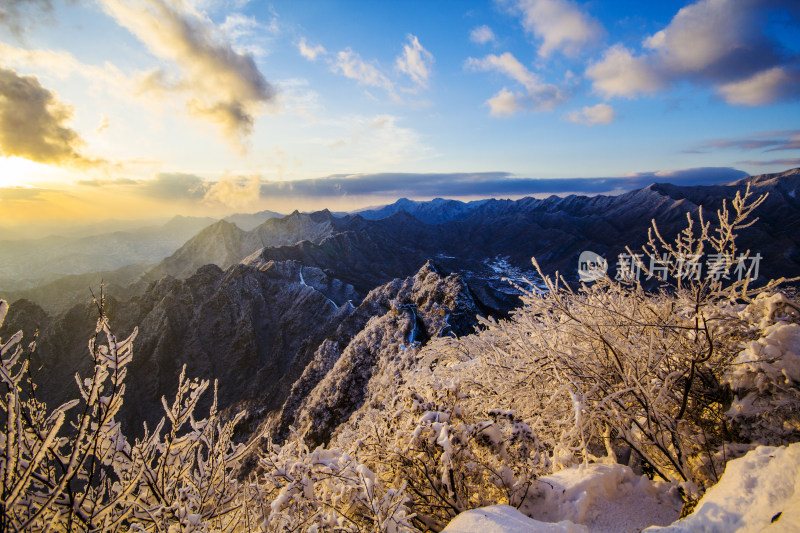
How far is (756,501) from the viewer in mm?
2199

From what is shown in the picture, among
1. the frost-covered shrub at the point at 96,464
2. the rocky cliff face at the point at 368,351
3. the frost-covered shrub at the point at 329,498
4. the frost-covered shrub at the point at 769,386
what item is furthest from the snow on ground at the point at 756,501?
the rocky cliff face at the point at 368,351

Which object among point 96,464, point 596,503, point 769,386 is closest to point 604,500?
point 596,503

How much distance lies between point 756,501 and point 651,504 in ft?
3.89

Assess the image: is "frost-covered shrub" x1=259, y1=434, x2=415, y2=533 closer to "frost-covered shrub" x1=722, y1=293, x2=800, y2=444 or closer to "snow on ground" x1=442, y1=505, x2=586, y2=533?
"snow on ground" x1=442, y1=505, x2=586, y2=533

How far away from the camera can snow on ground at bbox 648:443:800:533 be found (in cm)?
208

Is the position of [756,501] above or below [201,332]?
above

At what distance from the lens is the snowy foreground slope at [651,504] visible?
2.15m

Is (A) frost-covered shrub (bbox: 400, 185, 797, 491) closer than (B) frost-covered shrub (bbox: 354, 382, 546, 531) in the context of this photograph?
Yes

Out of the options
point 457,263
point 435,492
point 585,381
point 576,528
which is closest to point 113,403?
point 435,492

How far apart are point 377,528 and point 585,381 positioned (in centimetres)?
259

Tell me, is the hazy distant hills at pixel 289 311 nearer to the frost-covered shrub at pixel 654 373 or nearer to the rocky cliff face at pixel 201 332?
the rocky cliff face at pixel 201 332

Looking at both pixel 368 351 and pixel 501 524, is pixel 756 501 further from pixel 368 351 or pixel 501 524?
pixel 368 351

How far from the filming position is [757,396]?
10.9 ft

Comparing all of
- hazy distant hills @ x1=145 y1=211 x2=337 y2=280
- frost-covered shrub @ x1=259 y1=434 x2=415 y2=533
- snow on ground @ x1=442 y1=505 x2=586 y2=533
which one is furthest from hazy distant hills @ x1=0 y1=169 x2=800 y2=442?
snow on ground @ x1=442 y1=505 x2=586 y2=533
